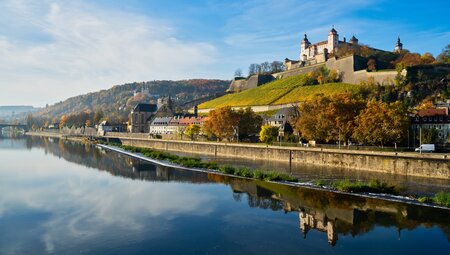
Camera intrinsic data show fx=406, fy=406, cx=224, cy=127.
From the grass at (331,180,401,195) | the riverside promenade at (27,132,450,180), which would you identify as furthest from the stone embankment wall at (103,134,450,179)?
the grass at (331,180,401,195)

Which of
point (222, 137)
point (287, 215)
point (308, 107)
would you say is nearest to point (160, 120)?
point (222, 137)

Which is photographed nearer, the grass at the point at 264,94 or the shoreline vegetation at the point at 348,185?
the shoreline vegetation at the point at 348,185

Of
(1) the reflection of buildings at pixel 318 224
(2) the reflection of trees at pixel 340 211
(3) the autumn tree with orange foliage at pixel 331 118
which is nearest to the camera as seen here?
(1) the reflection of buildings at pixel 318 224

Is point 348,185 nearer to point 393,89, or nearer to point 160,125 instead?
point 393,89

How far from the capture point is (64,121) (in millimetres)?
166000

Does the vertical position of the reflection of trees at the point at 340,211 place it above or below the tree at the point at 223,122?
below

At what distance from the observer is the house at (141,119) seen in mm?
117625

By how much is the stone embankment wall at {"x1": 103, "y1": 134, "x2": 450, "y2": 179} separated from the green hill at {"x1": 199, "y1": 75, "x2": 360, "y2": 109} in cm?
2887

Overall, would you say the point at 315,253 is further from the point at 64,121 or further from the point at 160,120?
the point at 64,121

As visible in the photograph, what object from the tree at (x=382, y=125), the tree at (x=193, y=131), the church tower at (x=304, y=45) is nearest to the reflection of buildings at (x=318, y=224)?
the tree at (x=382, y=125)

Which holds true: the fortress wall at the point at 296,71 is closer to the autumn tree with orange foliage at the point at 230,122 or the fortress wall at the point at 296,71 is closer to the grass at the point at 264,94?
the grass at the point at 264,94

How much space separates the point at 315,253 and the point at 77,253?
1018cm

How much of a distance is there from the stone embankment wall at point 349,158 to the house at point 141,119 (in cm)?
5339

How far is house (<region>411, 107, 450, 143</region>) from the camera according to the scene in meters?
47.2
